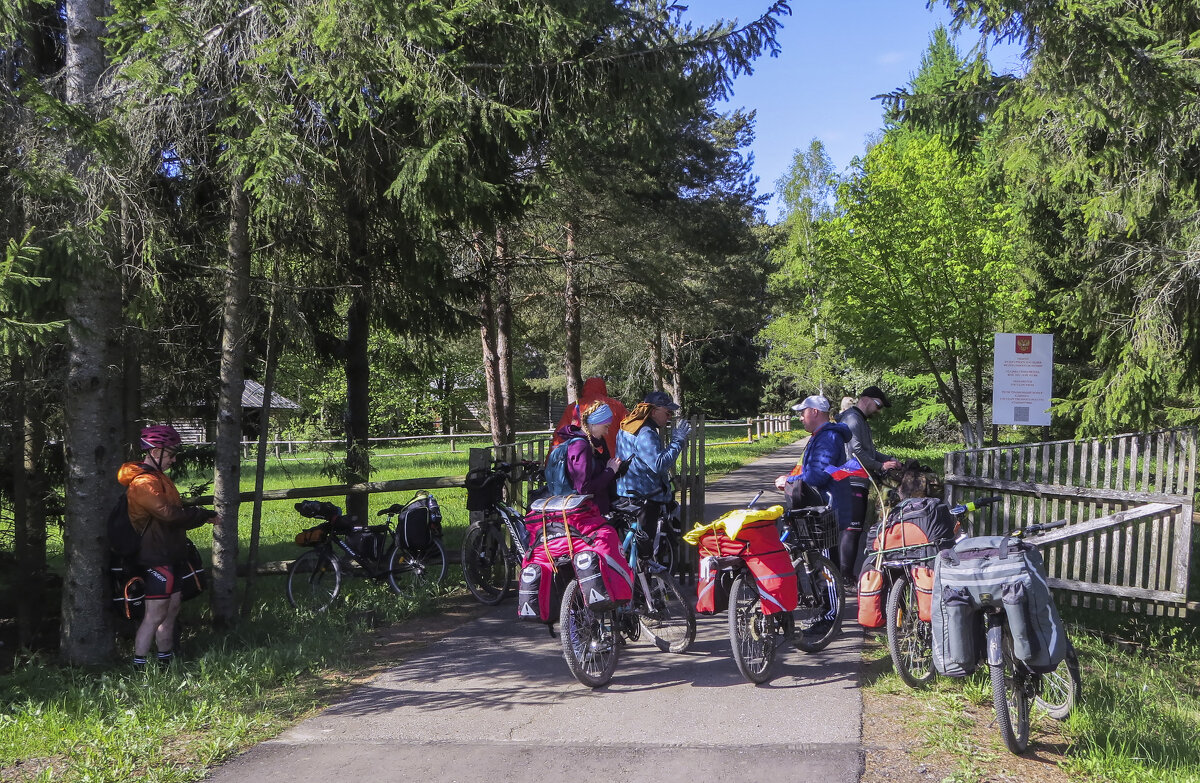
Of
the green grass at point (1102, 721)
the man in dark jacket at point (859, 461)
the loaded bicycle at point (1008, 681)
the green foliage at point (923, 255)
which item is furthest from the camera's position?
the green foliage at point (923, 255)

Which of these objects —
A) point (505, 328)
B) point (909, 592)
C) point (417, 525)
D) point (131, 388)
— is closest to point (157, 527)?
point (131, 388)

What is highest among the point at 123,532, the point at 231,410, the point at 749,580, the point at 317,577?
the point at 231,410

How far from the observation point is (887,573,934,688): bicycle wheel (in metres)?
5.64

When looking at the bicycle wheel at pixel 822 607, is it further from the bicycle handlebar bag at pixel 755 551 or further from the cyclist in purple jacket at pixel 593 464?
the cyclist in purple jacket at pixel 593 464

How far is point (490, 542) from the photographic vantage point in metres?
8.65

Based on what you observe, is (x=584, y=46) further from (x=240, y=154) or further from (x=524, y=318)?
(x=524, y=318)

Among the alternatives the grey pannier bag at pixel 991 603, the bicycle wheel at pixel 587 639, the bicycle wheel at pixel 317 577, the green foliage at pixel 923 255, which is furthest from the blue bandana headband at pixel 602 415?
the green foliage at pixel 923 255

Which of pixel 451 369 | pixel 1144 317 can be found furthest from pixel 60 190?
pixel 451 369

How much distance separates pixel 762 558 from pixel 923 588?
97 cm

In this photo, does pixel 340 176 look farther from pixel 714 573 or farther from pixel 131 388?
pixel 714 573

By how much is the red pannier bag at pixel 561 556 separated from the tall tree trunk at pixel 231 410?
2798mm

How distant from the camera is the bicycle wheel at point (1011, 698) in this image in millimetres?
4504

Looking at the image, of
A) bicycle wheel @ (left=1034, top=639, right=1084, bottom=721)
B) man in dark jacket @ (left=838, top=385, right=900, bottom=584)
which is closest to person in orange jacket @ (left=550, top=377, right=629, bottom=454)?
man in dark jacket @ (left=838, top=385, right=900, bottom=584)

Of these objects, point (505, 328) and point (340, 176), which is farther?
point (505, 328)
